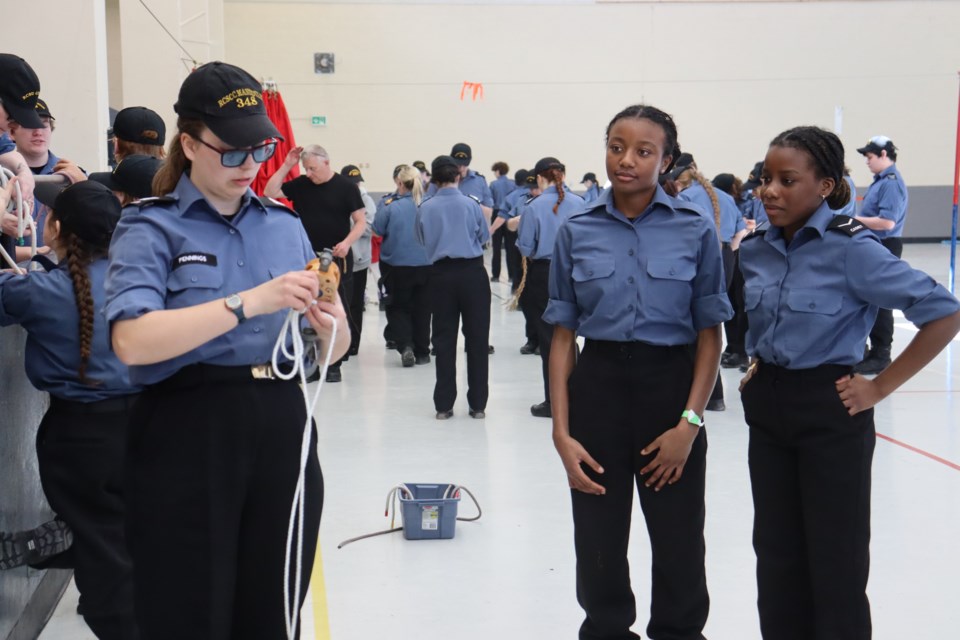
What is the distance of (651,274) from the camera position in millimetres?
2900

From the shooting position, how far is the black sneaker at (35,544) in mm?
3188

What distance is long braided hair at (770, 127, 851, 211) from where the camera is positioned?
9.46 feet

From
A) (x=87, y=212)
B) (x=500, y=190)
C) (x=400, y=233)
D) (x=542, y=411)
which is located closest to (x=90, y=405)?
(x=87, y=212)

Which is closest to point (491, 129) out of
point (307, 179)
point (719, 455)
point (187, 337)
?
point (307, 179)

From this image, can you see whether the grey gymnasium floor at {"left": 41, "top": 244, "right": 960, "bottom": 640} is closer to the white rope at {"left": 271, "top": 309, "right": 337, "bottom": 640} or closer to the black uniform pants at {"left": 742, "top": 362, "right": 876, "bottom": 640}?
the white rope at {"left": 271, "top": 309, "right": 337, "bottom": 640}

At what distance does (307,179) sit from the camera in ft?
26.6

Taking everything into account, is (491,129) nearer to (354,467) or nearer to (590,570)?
(354,467)

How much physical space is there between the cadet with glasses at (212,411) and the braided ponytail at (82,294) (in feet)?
3.30

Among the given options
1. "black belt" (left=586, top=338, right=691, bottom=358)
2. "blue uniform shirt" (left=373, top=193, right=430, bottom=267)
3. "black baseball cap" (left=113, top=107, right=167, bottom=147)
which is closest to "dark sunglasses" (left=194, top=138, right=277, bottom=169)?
"black belt" (left=586, top=338, right=691, bottom=358)

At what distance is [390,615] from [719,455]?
2.84 m

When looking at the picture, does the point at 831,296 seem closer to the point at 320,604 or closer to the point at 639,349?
the point at 639,349

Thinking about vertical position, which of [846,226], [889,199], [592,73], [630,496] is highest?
[592,73]

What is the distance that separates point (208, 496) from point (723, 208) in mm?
6543

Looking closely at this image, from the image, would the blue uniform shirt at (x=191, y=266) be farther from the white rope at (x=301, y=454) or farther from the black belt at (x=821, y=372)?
the black belt at (x=821, y=372)
